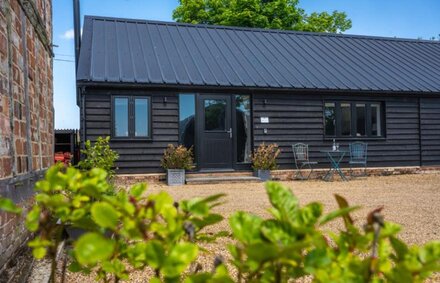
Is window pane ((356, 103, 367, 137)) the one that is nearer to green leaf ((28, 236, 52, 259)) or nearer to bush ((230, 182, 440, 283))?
bush ((230, 182, 440, 283))

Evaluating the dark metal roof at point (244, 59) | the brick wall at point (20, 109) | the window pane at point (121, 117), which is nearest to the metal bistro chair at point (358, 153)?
the dark metal roof at point (244, 59)

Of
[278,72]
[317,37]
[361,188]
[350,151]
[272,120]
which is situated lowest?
[361,188]

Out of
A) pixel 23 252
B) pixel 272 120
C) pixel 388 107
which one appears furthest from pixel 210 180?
pixel 23 252

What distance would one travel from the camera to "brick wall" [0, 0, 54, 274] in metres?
2.19

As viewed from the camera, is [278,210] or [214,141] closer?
[278,210]

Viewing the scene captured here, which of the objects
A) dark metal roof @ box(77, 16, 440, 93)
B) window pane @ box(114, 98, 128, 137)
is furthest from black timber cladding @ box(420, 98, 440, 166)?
window pane @ box(114, 98, 128, 137)

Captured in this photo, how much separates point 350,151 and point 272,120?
237cm

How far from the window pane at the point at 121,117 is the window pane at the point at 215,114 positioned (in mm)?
2157

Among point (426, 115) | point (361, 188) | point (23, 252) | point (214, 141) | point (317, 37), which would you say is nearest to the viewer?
point (23, 252)

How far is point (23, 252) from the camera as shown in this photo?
8.52ft

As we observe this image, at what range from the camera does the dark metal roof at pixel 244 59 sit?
10.4m

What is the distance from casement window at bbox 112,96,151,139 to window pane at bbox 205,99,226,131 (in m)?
1.60

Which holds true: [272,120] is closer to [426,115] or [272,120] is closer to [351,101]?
[351,101]

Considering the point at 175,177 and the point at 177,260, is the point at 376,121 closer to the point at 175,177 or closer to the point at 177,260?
the point at 175,177
